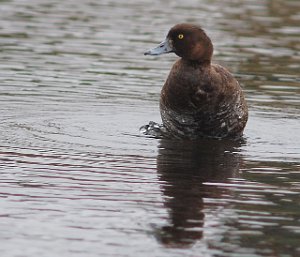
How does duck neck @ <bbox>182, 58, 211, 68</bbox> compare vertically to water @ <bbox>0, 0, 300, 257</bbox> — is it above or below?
above

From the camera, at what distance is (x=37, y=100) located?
1397 centimetres

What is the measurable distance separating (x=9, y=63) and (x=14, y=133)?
501 cm

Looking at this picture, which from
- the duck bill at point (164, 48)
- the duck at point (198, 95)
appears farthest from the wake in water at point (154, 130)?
the duck bill at point (164, 48)

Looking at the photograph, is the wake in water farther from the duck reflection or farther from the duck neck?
the duck neck

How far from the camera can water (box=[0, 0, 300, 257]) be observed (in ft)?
25.7

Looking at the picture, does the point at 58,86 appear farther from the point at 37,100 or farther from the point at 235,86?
the point at 235,86

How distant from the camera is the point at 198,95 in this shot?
37.9 ft

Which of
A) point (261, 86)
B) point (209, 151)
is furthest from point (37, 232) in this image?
point (261, 86)

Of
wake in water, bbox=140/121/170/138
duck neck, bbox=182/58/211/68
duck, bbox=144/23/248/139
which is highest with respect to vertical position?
duck neck, bbox=182/58/211/68

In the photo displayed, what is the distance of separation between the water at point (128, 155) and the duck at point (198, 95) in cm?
20

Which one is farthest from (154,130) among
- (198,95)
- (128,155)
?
(128,155)

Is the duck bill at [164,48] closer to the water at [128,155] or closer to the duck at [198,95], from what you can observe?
the duck at [198,95]

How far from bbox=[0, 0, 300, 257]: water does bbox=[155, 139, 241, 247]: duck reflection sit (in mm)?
14

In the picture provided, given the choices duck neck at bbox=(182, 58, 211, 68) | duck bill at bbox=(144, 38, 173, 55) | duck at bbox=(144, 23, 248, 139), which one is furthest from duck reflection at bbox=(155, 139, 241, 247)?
duck bill at bbox=(144, 38, 173, 55)
